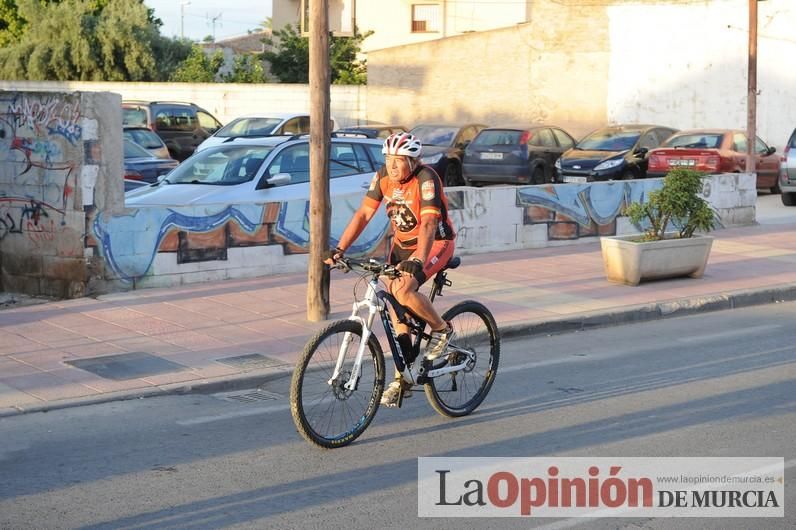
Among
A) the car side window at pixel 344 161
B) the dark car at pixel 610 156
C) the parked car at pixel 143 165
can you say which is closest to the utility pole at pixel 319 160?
the car side window at pixel 344 161

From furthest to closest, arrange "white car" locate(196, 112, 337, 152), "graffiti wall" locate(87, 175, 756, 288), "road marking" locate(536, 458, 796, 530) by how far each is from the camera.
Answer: "white car" locate(196, 112, 337, 152)
"graffiti wall" locate(87, 175, 756, 288)
"road marking" locate(536, 458, 796, 530)

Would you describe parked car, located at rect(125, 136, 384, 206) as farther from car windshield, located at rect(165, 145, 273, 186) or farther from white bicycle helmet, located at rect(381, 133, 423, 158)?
white bicycle helmet, located at rect(381, 133, 423, 158)

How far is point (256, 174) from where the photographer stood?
46.7 feet

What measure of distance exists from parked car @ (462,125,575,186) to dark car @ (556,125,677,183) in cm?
65

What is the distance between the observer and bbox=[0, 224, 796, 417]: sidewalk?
890 cm

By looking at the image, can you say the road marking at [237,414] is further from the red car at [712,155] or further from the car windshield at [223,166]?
the red car at [712,155]

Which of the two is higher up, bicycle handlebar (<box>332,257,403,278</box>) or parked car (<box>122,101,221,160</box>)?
parked car (<box>122,101,221,160</box>)

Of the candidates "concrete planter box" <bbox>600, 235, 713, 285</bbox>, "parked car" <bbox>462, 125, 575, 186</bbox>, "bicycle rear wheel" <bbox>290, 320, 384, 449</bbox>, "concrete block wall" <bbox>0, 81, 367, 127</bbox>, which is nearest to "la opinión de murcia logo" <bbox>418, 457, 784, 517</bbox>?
"bicycle rear wheel" <bbox>290, 320, 384, 449</bbox>

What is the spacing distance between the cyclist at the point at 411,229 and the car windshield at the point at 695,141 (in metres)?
18.2

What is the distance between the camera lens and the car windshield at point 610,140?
25641mm

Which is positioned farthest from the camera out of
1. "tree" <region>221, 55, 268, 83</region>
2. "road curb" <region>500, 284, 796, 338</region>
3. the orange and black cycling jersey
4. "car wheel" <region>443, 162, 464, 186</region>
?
"tree" <region>221, 55, 268, 83</region>

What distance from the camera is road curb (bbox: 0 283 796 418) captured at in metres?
8.41

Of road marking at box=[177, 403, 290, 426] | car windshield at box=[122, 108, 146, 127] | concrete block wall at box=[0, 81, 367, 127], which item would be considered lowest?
road marking at box=[177, 403, 290, 426]

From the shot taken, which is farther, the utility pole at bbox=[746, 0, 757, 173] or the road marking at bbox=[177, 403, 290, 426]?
the utility pole at bbox=[746, 0, 757, 173]
